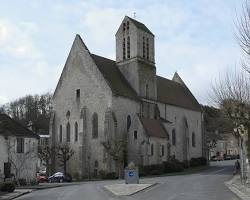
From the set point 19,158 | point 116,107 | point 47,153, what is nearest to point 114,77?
point 116,107

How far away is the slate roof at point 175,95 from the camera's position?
2801 inches

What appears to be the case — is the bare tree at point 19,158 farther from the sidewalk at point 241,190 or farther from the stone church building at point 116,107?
the sidewalk at point 241,190

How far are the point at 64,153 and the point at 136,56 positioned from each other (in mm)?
16766

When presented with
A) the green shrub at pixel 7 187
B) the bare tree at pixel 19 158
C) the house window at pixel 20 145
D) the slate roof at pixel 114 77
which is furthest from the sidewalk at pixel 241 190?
the slate roof at pixel 114 77

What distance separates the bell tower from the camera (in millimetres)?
63750

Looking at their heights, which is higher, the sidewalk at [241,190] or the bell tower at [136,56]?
the bell tower at [136,56]

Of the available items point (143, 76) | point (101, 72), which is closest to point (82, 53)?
point (101, 72)

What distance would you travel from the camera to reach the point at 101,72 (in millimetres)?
59406

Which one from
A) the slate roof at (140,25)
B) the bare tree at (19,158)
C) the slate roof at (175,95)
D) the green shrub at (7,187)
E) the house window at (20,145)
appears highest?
the slate roof at (140,25)

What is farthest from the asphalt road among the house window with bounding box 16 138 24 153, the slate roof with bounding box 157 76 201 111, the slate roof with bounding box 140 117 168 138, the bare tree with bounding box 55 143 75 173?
the slate roof with bounding box 157 76 201 111

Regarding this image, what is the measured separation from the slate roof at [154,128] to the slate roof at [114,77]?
4067 millimetres

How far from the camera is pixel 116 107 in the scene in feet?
190

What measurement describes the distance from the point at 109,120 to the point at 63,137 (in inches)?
367

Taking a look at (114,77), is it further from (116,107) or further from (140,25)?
(140,25)
